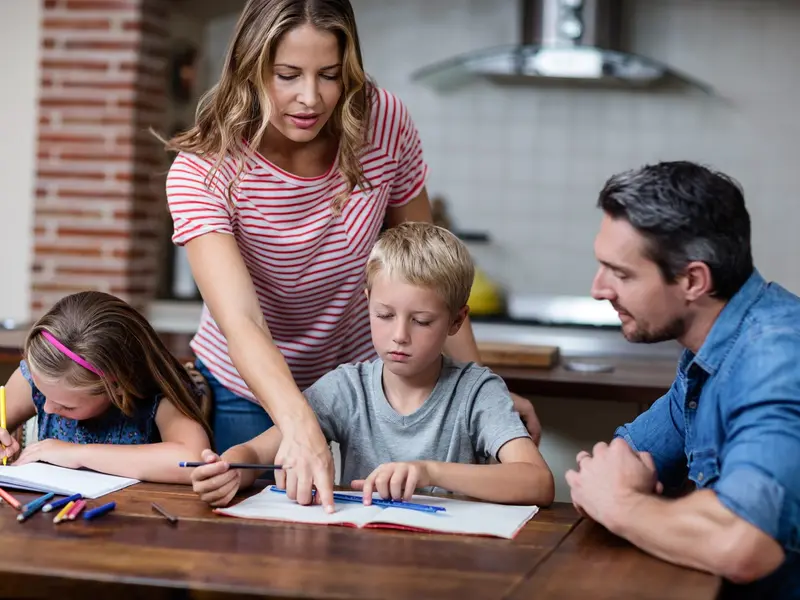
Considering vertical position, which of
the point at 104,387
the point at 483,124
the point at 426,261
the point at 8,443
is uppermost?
the point at 483,124

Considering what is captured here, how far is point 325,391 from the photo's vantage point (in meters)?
1.99

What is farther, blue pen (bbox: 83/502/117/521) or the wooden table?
blue pen (bbox: 83/502/117/521)

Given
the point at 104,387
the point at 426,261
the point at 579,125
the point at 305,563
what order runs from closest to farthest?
the point at 305,563 < the point at 426,261 < the point at 104,387 < the point at 579,125

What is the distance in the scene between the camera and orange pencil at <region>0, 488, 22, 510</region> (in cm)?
161

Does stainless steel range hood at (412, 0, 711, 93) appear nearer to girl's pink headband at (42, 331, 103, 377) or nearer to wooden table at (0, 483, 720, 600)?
girl's pink headband at (42, 331, 103, 377)

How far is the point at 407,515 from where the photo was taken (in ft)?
5.20

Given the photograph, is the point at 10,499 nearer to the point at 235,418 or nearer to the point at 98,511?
the point at 98,511

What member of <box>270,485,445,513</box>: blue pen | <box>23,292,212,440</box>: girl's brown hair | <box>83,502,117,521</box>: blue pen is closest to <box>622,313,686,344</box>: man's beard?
<box>270,485,445,513</box>: blue pen

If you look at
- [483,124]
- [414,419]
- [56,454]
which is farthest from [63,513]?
[483,124]

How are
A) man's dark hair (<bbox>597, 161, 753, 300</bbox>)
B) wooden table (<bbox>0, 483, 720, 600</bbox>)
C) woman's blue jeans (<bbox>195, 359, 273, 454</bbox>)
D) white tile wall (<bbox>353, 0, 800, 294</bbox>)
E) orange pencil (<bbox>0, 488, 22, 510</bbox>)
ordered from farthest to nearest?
white tile wall (<bbox>353, 0, 800, 294</bbox>)
woman's blue jeans (<bbox>195, 359, 273, 454</bbox>)
orange pencil (<bbox>0, 488, 22, 510</bbox>)
man's dark hair (<bbox>597, 161, 753, 300</bbox>)
wooden table (<bbox>0, 483, 720, 600</bbox>)

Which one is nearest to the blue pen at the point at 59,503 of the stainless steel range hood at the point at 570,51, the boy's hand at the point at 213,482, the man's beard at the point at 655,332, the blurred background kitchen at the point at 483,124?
the boy's hand at the point at 213,482

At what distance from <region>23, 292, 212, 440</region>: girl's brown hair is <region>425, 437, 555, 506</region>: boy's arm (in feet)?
1.88

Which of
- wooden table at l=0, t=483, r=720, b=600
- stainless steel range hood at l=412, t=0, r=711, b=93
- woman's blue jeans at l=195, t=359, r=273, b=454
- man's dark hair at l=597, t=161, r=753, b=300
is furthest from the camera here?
stainless steel range hood at l=412, t=0, r=711, b=93

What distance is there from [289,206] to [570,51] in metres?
2.89
